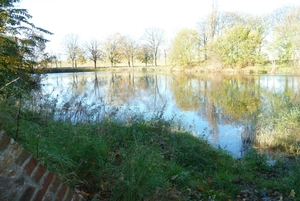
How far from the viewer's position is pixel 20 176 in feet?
5.48

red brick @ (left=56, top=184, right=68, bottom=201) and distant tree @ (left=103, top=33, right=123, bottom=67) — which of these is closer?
red brick @ (left=56, top=184, right=68, bottom=201)

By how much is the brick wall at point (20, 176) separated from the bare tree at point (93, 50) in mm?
63573

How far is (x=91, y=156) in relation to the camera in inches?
141

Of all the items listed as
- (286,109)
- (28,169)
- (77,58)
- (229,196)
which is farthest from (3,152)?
(77,58)

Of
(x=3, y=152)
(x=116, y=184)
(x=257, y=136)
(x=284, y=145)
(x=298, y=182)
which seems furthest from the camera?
(x=257, y=136)

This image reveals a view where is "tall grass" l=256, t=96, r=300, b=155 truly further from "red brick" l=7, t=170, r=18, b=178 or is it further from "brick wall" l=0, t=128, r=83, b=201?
"red brick" l=7, t=170, r=18, b=178

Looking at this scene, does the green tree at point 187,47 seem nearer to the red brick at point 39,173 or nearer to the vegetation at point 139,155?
the vegetation at point 139,155

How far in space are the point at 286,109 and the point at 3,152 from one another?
35.1 ft

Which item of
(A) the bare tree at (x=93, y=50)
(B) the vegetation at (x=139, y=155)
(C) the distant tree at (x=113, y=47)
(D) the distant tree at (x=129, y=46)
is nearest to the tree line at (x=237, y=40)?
(D) the distant tree at (x=129, y=46)

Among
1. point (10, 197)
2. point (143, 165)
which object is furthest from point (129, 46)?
point (10, 197)

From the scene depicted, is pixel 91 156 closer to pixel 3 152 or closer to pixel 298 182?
pixel 3 152

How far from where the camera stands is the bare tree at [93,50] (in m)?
63.1

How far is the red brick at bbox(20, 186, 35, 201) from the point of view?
166cm

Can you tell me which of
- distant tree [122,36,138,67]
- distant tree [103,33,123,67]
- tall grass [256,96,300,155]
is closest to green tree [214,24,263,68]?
distant tree [122,36,138,67]
